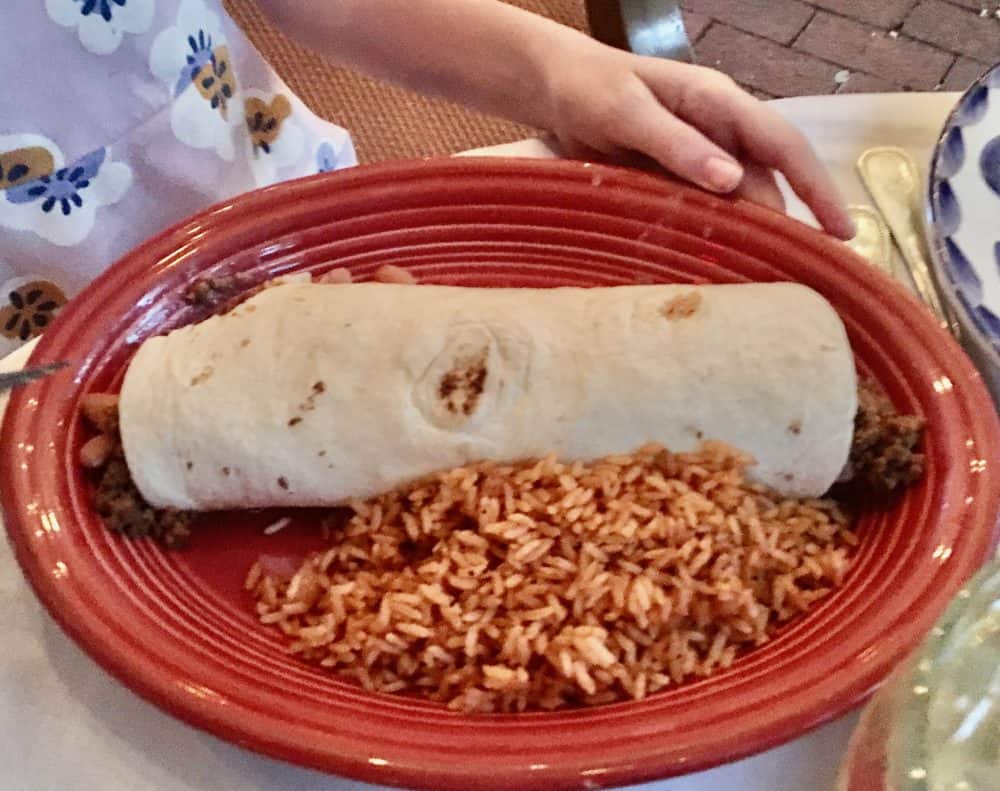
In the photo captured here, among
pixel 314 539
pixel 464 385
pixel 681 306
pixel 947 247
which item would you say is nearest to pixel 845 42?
pixel 947 247

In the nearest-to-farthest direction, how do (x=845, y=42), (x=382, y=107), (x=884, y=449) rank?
(x=884, y=449)
(x=382, y=107)
(x=845, y=42)

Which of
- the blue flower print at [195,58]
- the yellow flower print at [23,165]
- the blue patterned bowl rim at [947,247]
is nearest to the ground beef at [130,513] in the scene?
the yellow flower print at [23,165]

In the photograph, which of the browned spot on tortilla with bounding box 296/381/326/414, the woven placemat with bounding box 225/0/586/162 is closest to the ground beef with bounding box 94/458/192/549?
the browned spot on tortilla with bounding box 296/381/326/414

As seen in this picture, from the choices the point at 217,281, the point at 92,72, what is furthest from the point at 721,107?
the point at 92,72

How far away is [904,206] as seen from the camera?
1.00 metres

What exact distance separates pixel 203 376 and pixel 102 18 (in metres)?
0.41

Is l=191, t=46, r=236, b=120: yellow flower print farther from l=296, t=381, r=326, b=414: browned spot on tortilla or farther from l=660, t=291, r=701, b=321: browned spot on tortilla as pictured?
l=660, t=291, r=701, b=321: browned spot on tortilla

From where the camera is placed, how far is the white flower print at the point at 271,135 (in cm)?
118

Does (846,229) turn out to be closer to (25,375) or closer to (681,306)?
(681,306)

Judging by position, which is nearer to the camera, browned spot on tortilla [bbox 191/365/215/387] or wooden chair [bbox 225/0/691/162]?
browned spot on tortilla [bbox 191/365/215/387]

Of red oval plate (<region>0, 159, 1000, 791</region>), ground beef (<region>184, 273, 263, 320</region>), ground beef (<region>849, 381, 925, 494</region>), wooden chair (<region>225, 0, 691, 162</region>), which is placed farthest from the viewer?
wooden chair (<region>225, 0, 691, 162</region>)

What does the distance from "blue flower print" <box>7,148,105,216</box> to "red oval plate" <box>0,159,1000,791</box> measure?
0.56 ft

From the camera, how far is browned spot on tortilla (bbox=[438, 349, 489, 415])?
831 mm

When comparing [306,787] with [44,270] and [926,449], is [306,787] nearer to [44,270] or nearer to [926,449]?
[926,449]
